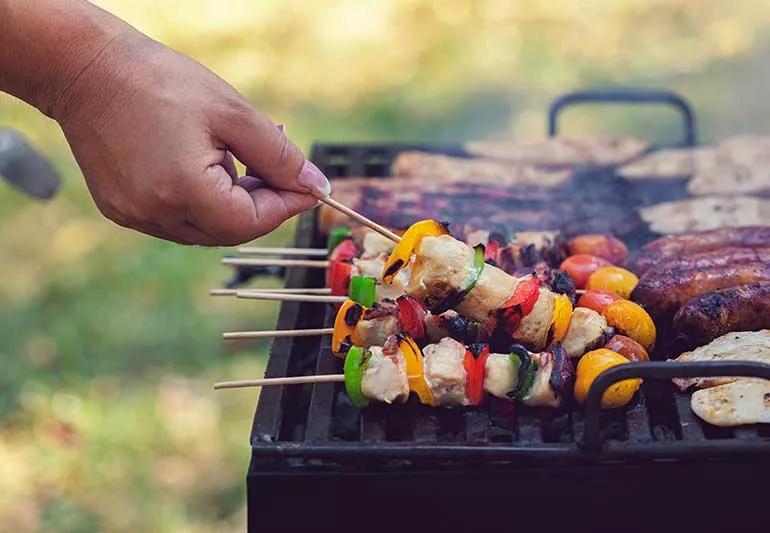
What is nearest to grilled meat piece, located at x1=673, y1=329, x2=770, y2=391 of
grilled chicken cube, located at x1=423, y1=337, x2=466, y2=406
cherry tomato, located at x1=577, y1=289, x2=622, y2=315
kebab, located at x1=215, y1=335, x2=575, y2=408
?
cherry tomato, located at x1=577, y1=289, x2=622, y2=315

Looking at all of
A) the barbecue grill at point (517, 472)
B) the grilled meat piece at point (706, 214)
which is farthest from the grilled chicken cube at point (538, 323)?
the grilled meat piece at point (706, 214)

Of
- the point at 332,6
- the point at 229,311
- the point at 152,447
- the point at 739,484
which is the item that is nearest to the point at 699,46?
the point at 332,6

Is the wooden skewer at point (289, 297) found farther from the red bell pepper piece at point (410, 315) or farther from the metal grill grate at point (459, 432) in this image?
the red bell pepper piece at point (410, 315)

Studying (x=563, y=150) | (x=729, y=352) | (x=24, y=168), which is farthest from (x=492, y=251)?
(x=24, y=168)

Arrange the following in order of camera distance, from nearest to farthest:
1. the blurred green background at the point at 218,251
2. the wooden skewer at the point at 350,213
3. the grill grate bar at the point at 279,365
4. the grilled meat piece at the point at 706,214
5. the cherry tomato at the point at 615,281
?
the grill grate bar at the point at 279,365
the wooden skewer at the point at 350,213
the cherry tomato at the point at 615,281
the grilled meat piece at the point at 706,214
the blurred green background at the point at 218,251

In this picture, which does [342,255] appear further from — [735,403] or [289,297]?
[735,403]
